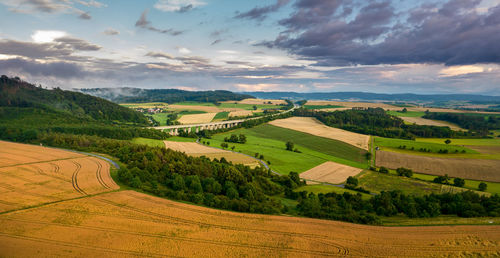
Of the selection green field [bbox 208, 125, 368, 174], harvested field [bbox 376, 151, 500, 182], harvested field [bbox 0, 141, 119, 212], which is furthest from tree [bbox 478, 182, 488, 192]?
harvested field [bbox 0, 141, 119, 212]

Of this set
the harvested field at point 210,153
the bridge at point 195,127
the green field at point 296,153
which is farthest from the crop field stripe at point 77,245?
the bridge at point 195,127

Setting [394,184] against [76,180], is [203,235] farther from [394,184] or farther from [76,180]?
[394,184]

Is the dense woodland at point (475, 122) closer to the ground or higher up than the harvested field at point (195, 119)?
higher up

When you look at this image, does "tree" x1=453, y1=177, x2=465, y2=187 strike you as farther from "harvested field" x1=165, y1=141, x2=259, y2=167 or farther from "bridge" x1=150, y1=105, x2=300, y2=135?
"bridge" x1=150, y1=105, x2=300, y2=135

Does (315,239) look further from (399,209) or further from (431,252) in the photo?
(399,209)

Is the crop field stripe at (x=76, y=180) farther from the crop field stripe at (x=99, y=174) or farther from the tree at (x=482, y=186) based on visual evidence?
the tree at (x=482, y=186)

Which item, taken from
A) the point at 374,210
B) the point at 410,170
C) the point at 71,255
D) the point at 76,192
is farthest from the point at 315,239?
the point at 410,170
